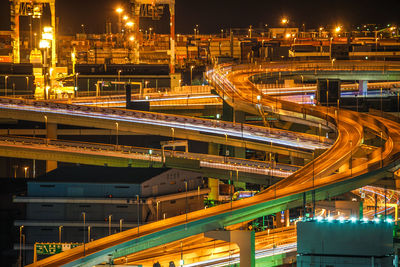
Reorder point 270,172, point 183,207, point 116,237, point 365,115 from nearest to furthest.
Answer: point 116,237
point 183,207
point 270,172
point 365,115

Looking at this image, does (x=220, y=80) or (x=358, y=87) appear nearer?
(x=220, y=80)

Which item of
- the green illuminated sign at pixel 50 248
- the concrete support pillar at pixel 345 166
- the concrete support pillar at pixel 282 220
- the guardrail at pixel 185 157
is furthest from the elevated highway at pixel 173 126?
the green illuminated sign at pixel 50 248

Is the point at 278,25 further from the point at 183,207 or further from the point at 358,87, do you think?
the point at 183,207

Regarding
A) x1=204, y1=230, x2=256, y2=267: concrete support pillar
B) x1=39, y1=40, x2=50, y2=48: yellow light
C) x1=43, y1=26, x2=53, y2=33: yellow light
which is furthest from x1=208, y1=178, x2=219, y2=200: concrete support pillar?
x1=43, y1=26, x2=53, y2=33: yellow light

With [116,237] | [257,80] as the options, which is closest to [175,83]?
[257,80]

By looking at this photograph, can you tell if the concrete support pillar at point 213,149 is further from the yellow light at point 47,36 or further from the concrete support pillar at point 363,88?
the yellow light at point 47,36

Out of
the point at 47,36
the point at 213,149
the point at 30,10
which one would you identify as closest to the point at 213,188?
the point at 213,149
